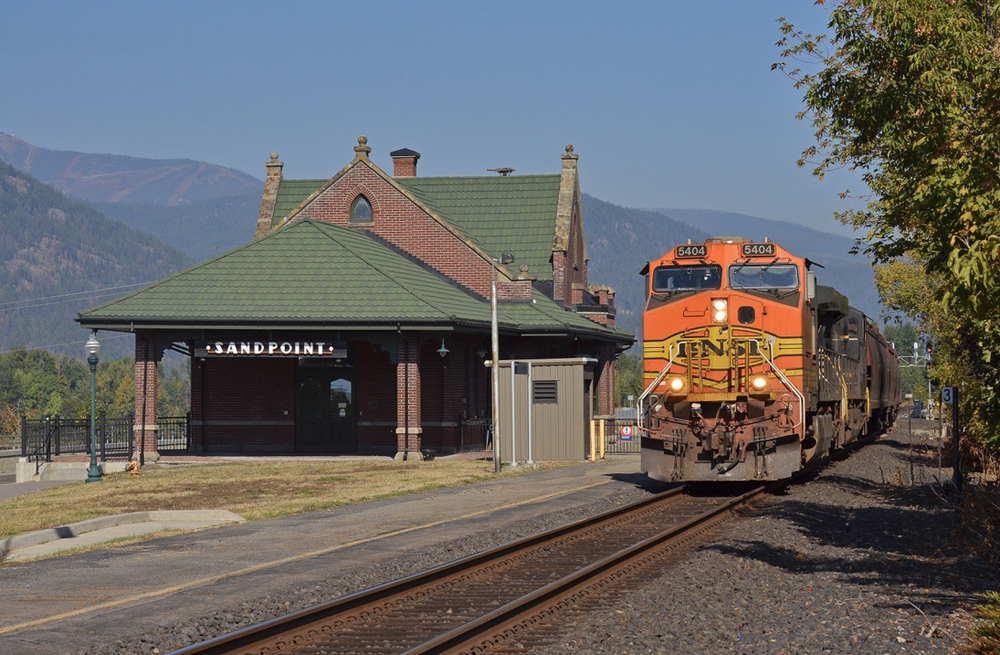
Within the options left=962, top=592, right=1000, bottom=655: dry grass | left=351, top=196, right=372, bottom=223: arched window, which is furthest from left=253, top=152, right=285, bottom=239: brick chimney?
left=962, top=592, right=1000, bottom=655: dry grass

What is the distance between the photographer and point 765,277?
23.2 metres

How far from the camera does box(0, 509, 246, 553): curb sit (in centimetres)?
1858

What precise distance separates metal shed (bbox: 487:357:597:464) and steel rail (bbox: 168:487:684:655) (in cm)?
1841

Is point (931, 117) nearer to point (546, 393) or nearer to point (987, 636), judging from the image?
point (987, 636)

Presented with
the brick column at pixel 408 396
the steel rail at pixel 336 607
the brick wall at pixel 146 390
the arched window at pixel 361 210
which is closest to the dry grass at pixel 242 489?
the brick column at pixel 408 396

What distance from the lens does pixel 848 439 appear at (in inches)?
1216

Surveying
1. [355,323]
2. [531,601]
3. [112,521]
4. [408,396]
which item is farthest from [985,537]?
[355,323]

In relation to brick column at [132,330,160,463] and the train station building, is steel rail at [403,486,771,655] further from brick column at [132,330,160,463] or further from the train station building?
brick column at [132,330,160,463]

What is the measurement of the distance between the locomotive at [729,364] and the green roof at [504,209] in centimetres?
2582

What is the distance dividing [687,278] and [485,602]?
484 inches

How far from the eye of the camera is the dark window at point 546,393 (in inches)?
1444

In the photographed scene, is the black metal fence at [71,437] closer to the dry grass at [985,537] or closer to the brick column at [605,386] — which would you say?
the brick column at [605,386]

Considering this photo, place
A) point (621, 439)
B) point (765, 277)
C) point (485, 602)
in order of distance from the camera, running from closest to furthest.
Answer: point (485, 602)
point (765, 277)
point (621, 439)

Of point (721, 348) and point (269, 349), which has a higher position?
point (269, 349)
